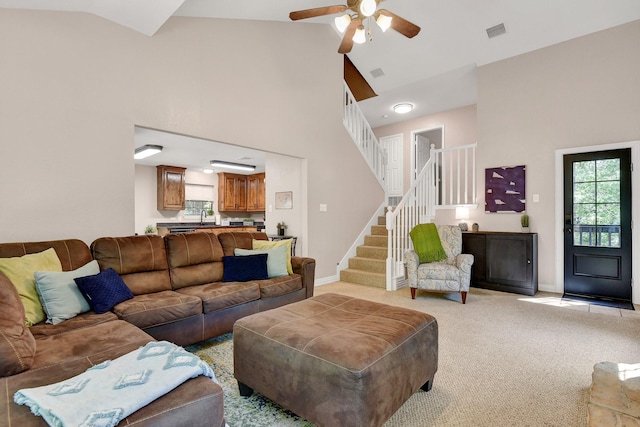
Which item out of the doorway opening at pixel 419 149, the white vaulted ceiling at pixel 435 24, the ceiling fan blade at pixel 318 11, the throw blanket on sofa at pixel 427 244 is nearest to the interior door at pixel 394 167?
the doorway opening at pixel 419 149

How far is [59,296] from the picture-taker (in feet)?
7.16

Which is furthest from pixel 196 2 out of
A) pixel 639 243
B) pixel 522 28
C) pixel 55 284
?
pixel 639 243

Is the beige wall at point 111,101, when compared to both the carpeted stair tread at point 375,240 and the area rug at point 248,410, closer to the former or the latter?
the carpeted stair tread at point 375,240

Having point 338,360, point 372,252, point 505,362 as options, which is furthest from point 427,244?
point 338,360

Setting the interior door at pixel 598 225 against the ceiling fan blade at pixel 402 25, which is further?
the interior door at pixel 598 225

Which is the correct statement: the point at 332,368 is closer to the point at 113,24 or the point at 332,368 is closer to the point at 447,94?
the point at 113,24

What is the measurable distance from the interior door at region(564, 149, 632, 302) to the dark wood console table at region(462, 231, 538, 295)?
487 mm

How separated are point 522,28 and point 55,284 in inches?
242

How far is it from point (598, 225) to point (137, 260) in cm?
558

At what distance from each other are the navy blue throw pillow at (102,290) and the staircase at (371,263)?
3.55 m

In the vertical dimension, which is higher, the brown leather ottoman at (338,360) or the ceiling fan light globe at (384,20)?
the ceiling fan light globe at (384,20)

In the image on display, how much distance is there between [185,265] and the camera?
3.19 m

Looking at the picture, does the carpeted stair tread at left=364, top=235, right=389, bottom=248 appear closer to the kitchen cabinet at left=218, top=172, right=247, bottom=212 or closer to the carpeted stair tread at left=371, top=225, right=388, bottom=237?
the carpeted stair tread at left=371, top=225, right=388, bottom=237

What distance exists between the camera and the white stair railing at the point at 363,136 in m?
6.10
